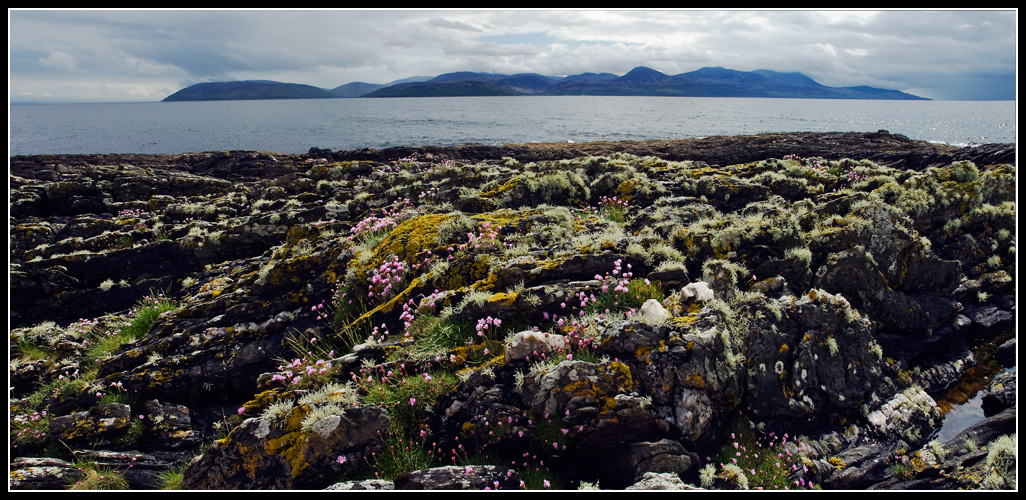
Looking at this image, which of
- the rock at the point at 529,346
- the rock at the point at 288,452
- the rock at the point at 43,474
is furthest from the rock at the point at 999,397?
the rock at the point at 43,474

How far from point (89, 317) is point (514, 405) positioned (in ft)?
41.4

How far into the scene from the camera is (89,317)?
1109cm

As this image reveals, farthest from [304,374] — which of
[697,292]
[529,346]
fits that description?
[697,292]

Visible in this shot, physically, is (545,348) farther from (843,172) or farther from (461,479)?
(843,172)

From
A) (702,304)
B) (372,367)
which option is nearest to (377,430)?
(372,367)

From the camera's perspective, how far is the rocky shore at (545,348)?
4.82m

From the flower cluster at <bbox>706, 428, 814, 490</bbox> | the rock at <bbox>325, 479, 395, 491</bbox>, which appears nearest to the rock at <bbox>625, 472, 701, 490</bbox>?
the flower cluster at <bbox>706, 428, 814, 490</bbox>

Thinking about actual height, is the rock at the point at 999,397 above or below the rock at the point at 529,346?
below

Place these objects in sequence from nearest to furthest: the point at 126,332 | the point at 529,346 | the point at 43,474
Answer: the point at 529,346 < the point at 43,474 < the point at 126,332

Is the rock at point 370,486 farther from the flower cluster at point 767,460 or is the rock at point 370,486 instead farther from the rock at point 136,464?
the flower cluster at point 767,460

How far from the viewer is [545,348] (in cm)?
549

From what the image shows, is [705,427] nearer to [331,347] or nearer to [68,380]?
[331,347]

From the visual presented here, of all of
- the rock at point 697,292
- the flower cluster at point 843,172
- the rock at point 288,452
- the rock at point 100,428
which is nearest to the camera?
the rock at point 288,452

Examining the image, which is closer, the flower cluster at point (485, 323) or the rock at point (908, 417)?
the rock at point (908, 417)
